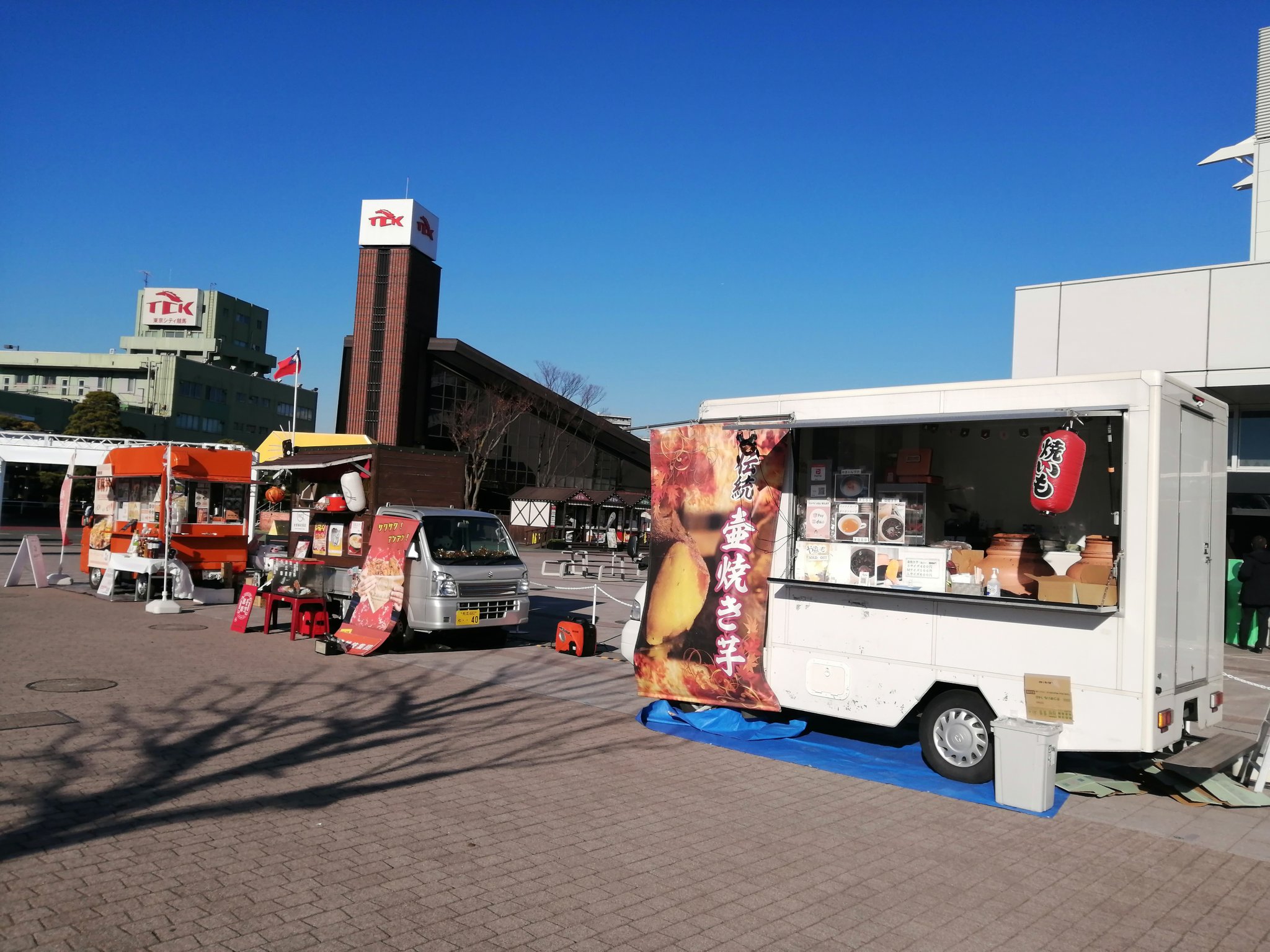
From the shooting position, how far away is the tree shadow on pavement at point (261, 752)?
6.04 m

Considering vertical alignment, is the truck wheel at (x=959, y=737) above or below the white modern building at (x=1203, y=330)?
below

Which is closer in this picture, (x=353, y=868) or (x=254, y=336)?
(x=353, y=868)

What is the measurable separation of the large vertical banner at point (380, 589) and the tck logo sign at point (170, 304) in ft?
281

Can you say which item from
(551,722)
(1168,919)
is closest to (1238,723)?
(1168,919)

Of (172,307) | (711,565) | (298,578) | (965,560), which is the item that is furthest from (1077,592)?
(172,307)

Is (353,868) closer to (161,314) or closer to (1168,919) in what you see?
(1168,919)

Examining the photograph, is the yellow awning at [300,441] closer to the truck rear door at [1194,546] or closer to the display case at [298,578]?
the display case at [298,578]

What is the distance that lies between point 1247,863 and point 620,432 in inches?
2013

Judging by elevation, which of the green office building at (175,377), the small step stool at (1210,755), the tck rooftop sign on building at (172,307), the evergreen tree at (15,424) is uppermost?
the tck rooftop sign on building at (172,307)

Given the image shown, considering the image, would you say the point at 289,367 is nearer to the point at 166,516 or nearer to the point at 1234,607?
the point at 166,516

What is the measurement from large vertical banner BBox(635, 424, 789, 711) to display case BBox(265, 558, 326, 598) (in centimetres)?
723

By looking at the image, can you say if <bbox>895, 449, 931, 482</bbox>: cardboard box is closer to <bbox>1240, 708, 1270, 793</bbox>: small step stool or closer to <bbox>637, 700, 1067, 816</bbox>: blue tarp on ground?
<bbox>637, 700, 1067, 816</bbox>: blue tarp on ground

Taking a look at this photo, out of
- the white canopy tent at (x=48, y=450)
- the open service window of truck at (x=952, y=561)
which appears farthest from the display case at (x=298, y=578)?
the white canopy tent at (x=48, y=450)

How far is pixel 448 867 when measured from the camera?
17.4 ft
